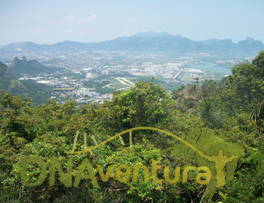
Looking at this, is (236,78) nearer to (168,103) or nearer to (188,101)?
(188,101)

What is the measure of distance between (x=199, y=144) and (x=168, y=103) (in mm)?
3261

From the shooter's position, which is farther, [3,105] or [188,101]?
[188,101]

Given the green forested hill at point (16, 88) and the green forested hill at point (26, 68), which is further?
the green forested hill at point (26, 68)

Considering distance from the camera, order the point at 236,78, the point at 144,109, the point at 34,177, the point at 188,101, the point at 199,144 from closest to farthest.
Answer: the point at 34,177 → the point at 199,144 → the point at 144,109 → the point at 236,78 → the point at 188,101

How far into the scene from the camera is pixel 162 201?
379 centimetres

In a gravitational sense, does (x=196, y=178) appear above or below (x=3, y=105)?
below

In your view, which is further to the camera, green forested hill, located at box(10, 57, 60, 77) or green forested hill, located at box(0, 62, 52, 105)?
green forested hill, located at box(10, 57, 60, 77)

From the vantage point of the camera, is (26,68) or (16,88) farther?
(26,68)

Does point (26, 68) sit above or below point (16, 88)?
above


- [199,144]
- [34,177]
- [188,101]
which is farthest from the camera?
[188,101]

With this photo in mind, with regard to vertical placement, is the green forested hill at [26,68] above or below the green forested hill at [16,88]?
above

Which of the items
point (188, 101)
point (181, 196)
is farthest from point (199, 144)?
point (188, 101)

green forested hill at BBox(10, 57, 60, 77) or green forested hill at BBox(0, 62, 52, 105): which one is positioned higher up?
green forested hill at BBox(10, 57, 60, 77)

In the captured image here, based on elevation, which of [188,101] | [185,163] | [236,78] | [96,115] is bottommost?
[188,101]
